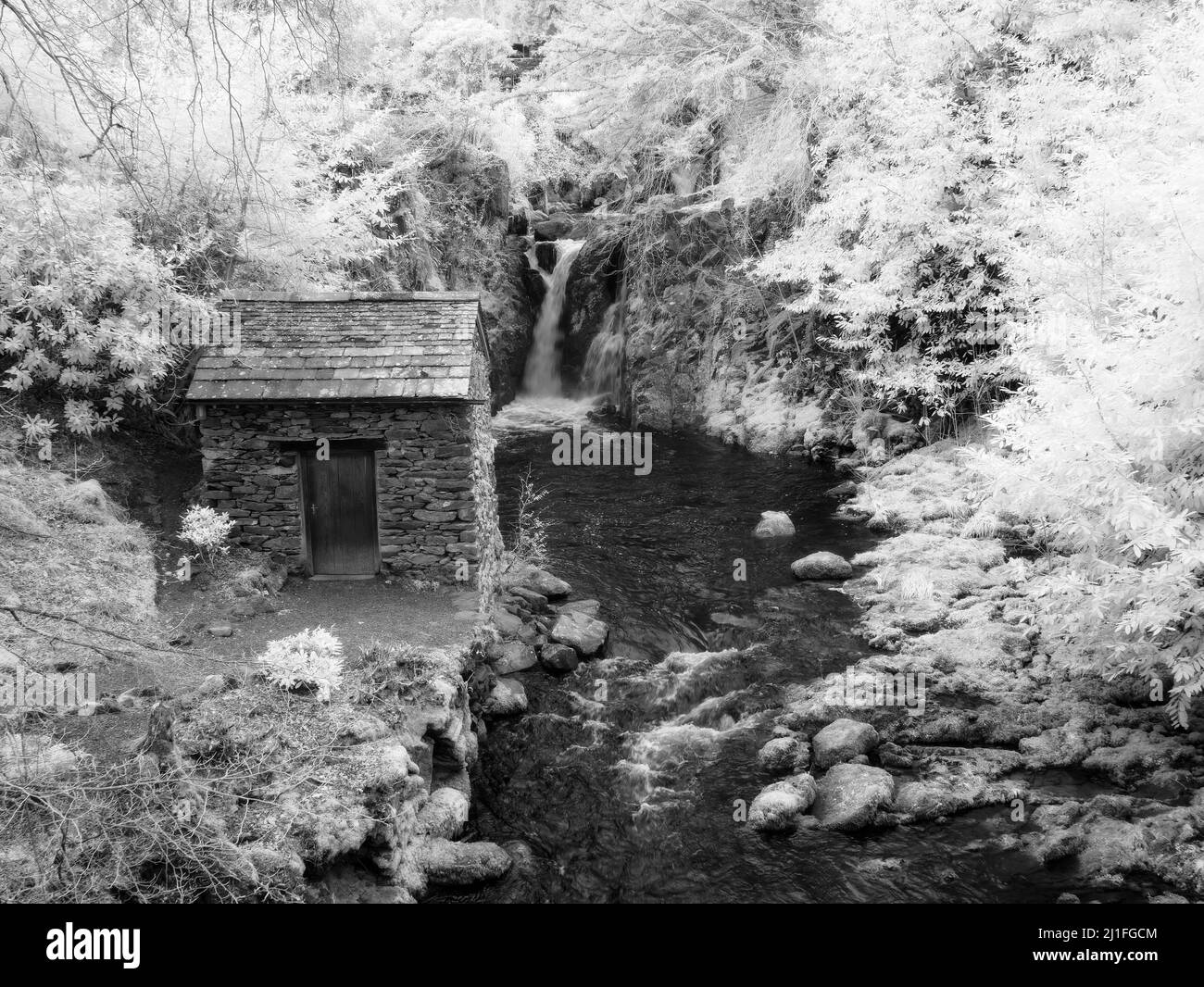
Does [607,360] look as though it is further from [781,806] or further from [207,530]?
[781,806]

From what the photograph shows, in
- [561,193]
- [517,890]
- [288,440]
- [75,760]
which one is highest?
[561,193]

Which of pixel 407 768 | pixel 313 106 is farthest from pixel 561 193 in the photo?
pixel 407 768

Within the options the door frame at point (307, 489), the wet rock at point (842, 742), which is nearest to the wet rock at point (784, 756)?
the wet rock at point (842, 742)

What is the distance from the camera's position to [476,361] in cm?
1081

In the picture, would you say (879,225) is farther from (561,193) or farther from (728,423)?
(561,193)

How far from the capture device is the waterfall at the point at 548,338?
23.2m

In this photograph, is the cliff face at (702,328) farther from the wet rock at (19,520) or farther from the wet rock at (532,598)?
the wet rock at (19,520)

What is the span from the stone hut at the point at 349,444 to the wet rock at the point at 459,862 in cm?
386

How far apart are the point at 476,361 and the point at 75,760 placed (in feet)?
21.4

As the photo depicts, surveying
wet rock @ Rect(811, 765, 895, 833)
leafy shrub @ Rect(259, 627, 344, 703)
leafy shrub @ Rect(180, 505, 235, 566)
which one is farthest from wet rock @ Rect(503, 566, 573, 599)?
wet rock @ Rect(811, 765, 895, 833)

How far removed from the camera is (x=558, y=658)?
31.5 ft

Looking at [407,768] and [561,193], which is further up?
[561,193]
